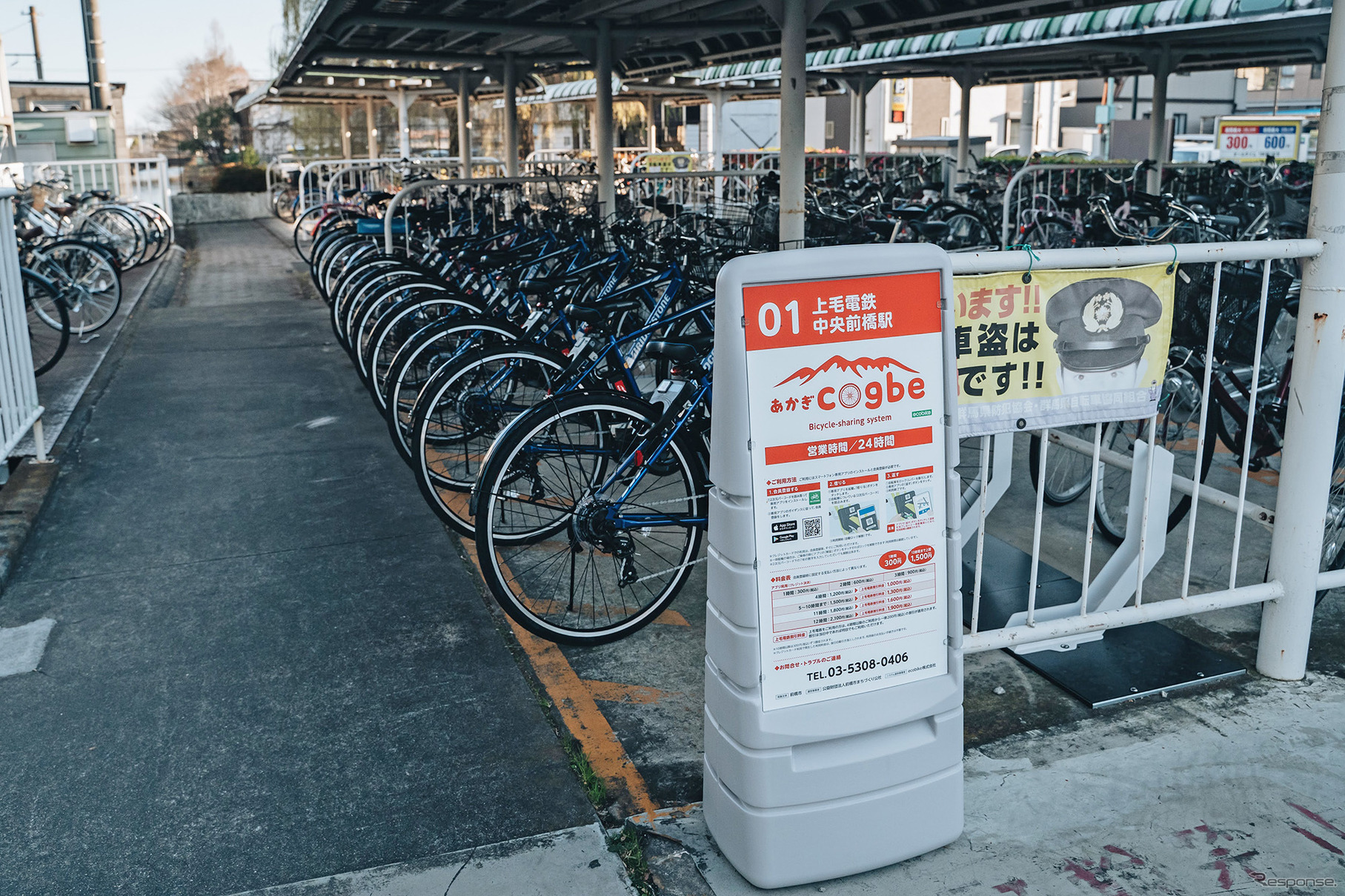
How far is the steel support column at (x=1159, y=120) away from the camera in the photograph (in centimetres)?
1212

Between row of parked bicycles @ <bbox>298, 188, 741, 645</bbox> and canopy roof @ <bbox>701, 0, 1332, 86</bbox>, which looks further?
canopy roof @ <bbox>701, 0, 1332, 86</bbox>

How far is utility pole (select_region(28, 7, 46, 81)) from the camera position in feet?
98.4

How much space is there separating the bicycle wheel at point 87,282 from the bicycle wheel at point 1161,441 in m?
8.43

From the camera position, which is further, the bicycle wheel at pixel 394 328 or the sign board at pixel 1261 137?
the sign board at pixel 1261 137

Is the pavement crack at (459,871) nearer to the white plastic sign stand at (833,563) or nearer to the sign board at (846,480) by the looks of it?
the white plastic sign stand at (833,563)

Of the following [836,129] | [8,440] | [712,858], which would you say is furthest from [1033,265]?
[836,129]

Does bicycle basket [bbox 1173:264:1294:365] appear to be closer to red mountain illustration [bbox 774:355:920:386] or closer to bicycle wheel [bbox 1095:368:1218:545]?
bicycle wheel [bbox 1095:368:1218:545]

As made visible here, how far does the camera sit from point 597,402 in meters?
3.89

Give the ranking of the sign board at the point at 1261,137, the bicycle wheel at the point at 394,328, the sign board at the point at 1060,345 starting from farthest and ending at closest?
the sign board at the point at 1261,137 < the bicycle wheel at the point at 394,328 < the sign board at the point at 1060,345

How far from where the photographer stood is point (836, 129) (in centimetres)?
4797

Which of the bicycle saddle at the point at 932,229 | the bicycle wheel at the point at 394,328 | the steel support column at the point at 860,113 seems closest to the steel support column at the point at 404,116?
the steel support column at the point at 860,113

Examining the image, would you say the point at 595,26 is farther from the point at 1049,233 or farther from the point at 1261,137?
the point at 1261,137

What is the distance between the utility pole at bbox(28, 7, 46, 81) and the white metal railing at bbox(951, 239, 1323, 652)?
111 feet

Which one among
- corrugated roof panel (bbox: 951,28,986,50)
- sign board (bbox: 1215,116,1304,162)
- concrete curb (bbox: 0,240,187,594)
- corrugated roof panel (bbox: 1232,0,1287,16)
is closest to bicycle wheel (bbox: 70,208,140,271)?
concrete curb (bbox: 0,240,187,594)
